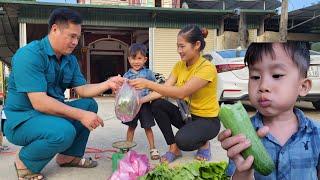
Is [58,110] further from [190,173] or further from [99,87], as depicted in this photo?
[190,173]

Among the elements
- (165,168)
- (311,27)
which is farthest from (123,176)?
(311,27)

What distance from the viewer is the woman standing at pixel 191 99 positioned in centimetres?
362

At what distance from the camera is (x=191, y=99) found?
3912 mm

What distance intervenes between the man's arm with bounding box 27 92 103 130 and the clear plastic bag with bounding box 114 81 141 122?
44 cm

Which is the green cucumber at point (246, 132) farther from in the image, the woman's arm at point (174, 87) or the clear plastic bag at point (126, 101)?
the clear plastic bag at point (126, 101)

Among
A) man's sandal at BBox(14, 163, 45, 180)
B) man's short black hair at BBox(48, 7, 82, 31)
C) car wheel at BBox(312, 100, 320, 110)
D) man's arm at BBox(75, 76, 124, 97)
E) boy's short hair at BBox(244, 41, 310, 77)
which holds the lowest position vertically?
car wheel at BBox(312, 100, 320, 110)

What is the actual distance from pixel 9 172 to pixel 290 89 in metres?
2.91

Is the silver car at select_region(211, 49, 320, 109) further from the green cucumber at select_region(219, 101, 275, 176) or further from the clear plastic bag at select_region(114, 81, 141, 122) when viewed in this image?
the green cucumber at select_region(219, 101, 275, 176)

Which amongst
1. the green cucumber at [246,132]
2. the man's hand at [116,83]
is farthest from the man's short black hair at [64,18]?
the green cucumber at [246,132]

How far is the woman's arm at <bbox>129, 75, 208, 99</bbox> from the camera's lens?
3.37 metres

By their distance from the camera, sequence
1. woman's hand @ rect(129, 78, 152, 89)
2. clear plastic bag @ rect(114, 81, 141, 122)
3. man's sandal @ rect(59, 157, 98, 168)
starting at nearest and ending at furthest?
woman's hand @ rect(129, 78, 152, 89) → clear plastic bag @ rect(114, 81, 141, 122) → man's sandal @ rect(59, 157, 98, 168)

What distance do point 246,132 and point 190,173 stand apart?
1.28 meters

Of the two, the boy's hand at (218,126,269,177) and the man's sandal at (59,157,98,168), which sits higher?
the boy's hand at (218,126,269,177)

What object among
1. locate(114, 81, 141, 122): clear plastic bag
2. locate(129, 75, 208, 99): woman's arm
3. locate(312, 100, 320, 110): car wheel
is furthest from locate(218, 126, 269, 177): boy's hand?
locate(312, 100, 320, 110): car wheel
